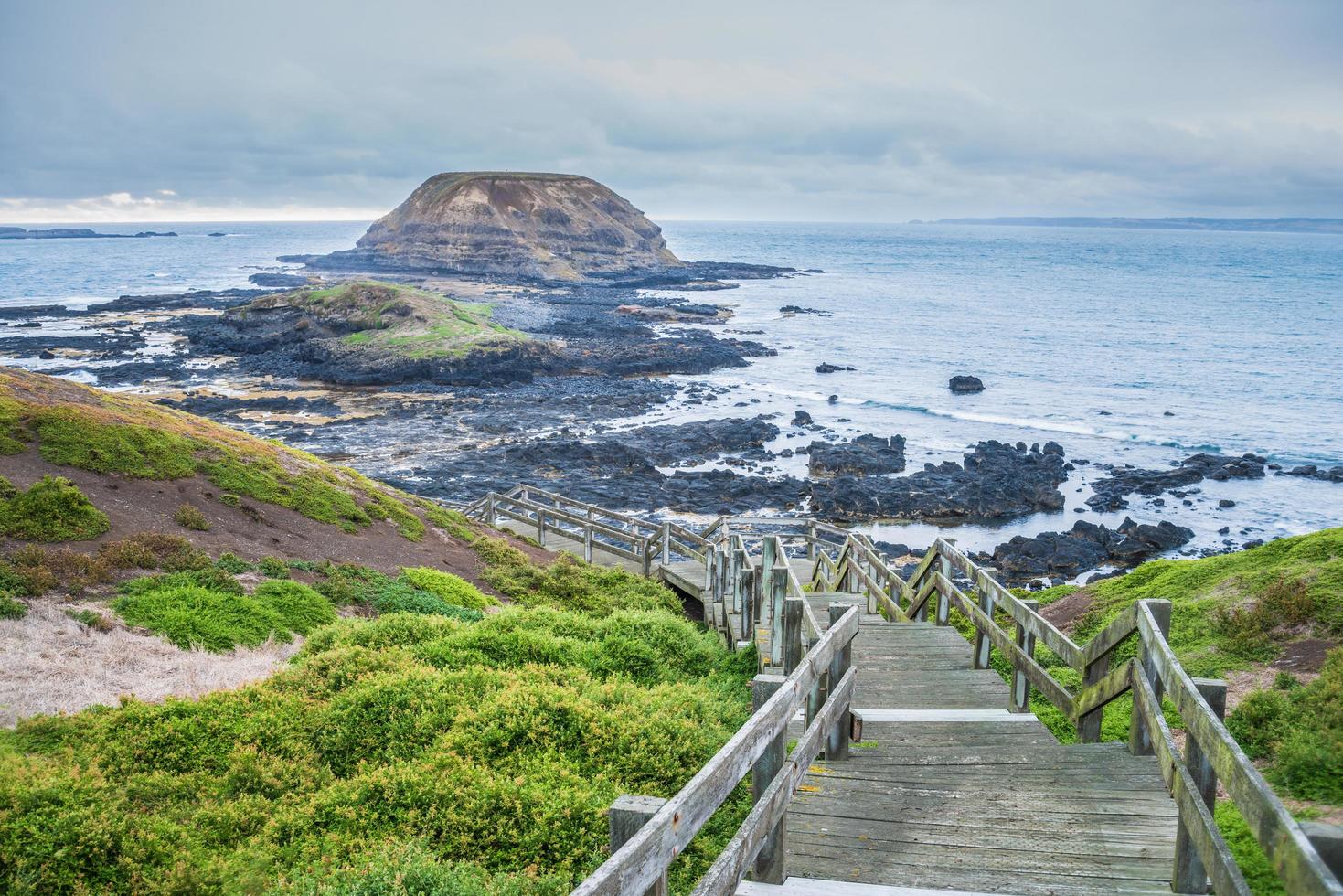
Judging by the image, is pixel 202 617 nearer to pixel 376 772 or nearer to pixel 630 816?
pixel 376 772

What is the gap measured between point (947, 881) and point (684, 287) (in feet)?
404

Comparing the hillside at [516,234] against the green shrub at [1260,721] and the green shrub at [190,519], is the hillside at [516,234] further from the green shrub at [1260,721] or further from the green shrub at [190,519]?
the green shrub at [1260,721]

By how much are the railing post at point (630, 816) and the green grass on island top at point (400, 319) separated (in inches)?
2248

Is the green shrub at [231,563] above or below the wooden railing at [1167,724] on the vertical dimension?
below

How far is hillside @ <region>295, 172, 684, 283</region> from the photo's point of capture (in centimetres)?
13062

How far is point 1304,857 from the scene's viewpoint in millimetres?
2623

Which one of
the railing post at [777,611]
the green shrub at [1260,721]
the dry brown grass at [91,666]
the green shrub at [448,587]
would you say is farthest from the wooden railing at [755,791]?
the green shrub at [448,587]

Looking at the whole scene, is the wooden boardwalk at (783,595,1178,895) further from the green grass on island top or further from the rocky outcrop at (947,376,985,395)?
the green grass on island top

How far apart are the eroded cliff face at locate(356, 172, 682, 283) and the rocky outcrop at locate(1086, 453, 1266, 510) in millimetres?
95340

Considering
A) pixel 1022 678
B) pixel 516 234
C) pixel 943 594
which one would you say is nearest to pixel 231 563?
pixel 943 594

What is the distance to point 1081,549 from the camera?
29.9m

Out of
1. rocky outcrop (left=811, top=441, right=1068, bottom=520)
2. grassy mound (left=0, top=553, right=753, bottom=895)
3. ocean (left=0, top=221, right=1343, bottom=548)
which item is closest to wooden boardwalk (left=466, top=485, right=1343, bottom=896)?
grassy mound (left=0, top=553, right=753, bottom=895)

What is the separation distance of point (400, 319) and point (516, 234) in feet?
246

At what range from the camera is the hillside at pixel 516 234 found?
13062 centimetres
